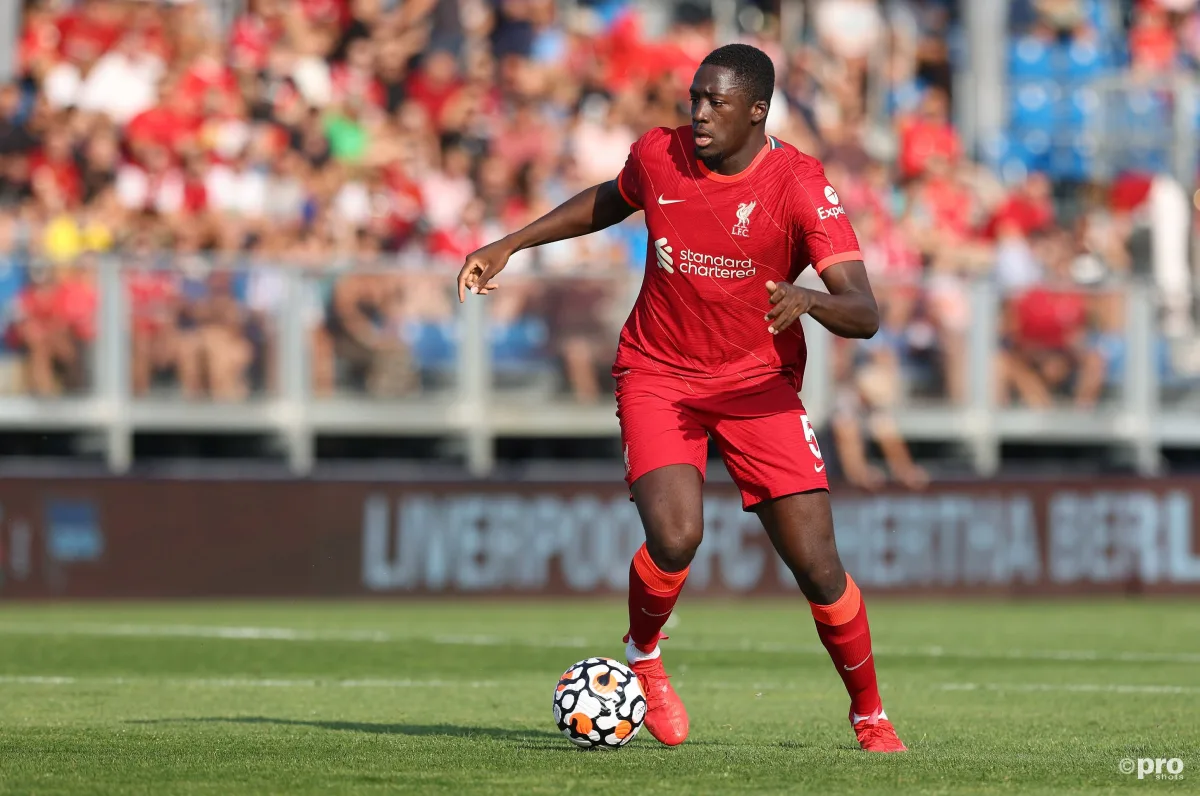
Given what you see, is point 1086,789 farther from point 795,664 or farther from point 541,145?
point 541,145

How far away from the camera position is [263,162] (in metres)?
16.4

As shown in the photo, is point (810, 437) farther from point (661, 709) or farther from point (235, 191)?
point (235, 191)

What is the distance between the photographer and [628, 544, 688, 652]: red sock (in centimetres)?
728

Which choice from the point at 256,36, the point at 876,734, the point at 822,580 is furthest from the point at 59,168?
the point at 876,734

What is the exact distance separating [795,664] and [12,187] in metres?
8.25

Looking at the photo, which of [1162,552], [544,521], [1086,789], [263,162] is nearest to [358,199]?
[263,162]

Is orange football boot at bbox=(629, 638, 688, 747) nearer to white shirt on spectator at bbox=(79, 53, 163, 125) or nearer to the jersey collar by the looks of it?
the jersey collar

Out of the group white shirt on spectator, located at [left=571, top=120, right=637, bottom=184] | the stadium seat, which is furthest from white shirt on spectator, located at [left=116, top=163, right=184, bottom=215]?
the stadium seat

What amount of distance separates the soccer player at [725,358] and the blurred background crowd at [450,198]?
8.16 metres

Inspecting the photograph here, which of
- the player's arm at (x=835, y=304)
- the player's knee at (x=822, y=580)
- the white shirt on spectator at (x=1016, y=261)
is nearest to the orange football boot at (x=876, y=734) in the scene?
the player's knee at (x=822, y=580)

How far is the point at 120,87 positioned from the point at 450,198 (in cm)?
302

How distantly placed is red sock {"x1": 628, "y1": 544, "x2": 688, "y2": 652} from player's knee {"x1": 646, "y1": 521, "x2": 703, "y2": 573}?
0.07 m

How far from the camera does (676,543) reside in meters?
7.09

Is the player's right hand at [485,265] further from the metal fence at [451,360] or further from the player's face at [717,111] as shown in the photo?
the metal fence at [451,360]
